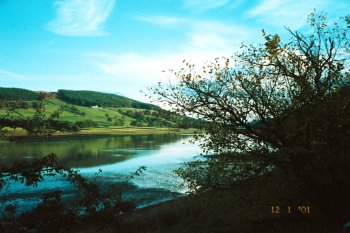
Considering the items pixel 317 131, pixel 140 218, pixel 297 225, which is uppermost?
pixel 317 131

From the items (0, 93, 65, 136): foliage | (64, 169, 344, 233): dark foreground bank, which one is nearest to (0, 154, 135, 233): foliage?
(0, 93, 65, 136): foliage

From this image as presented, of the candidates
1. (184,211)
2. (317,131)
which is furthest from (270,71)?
(184,211)

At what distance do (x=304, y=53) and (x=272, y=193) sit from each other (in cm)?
807

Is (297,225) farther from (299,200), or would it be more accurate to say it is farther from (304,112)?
(304,112)

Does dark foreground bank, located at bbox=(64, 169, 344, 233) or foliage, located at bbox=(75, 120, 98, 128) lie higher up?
foliage, located at bbox=(75, 120, 98, 128)

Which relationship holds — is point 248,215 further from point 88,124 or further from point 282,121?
point 88,124

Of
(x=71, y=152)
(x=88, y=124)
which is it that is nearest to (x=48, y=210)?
(x=71, y=152)

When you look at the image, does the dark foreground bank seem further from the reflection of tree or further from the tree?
the reflection of tree

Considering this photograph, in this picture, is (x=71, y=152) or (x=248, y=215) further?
(x=71, y=152)

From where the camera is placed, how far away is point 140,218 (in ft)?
80.9
